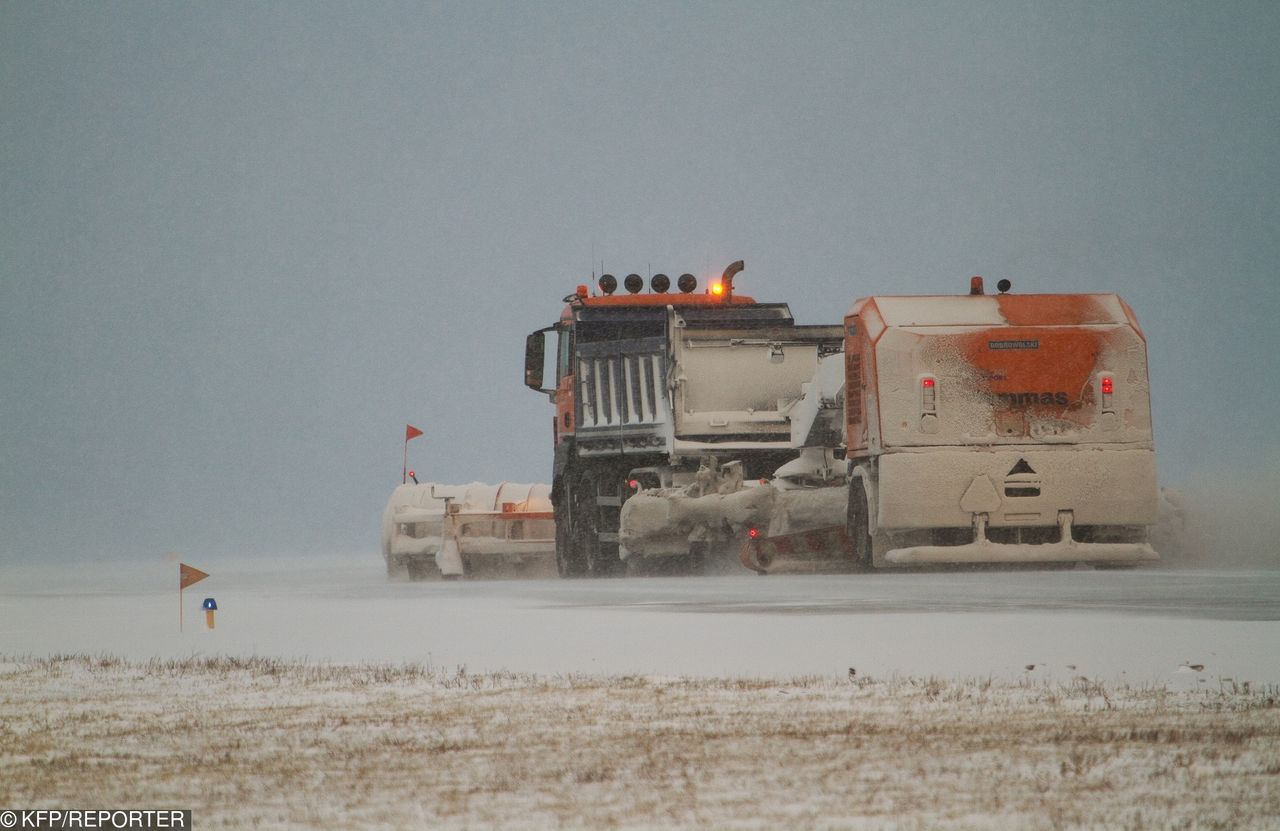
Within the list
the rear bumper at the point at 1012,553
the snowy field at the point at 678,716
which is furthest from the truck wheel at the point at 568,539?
the snowy field at the point at 678,716

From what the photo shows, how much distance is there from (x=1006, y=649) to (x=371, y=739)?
4289 millimetres

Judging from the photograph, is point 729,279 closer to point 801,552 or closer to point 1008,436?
point 801,552

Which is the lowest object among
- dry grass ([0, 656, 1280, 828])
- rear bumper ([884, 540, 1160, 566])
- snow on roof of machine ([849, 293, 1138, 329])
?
dry grass ([0, 656, 1280, 828])

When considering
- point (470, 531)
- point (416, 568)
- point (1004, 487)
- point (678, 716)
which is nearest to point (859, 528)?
point (1004, 487)

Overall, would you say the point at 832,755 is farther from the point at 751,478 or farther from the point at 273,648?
the point at 751,478

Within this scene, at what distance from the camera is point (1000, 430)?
54.0ft

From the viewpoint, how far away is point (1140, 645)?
31.6 ft

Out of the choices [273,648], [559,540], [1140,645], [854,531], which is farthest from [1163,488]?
[273,648]

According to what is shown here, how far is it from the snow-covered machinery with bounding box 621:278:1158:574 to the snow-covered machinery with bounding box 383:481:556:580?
5621 millimetres

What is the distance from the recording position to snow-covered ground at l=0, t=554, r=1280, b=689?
9070 millimetres

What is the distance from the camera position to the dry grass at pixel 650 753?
5.16 metres

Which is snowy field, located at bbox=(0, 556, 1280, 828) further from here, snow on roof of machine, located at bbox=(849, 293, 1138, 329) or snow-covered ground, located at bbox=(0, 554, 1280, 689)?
snow on roof of machine, located at bbox=(849, 293, 1138, 329)

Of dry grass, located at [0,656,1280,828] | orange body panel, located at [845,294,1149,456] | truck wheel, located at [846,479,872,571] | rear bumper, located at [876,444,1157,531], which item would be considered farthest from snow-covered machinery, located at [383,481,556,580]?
dry grass, located at [0,656,1280,828]

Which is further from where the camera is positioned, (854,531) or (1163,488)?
(1163,488)
